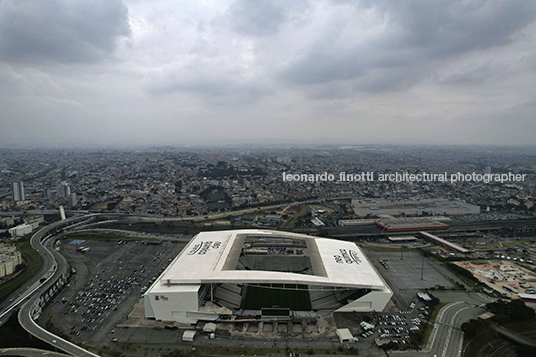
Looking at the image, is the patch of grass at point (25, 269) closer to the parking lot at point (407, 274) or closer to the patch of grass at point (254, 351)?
the patch of grass at point (254, 351)

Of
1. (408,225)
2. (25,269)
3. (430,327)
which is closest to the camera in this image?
(430,327)

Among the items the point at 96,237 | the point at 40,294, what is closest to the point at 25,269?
the point at 40,294

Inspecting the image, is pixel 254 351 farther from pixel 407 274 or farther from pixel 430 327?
pixel 407 274

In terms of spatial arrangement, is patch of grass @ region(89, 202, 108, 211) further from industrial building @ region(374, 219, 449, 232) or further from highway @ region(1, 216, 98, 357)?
industrial building @ region(374, 219, 449, 232)

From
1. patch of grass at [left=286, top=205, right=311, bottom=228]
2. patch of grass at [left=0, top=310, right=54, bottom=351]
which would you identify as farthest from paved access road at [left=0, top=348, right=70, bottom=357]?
patch of grass at [left=286, top=205, right=311, bottom=228]

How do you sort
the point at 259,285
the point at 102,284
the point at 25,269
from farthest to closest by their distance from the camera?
the point at 25,269 < the point at 102,284 < the point at 259,285

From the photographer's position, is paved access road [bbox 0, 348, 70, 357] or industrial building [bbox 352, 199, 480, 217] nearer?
paved access road [bbox 0, 348, 70, 357]
